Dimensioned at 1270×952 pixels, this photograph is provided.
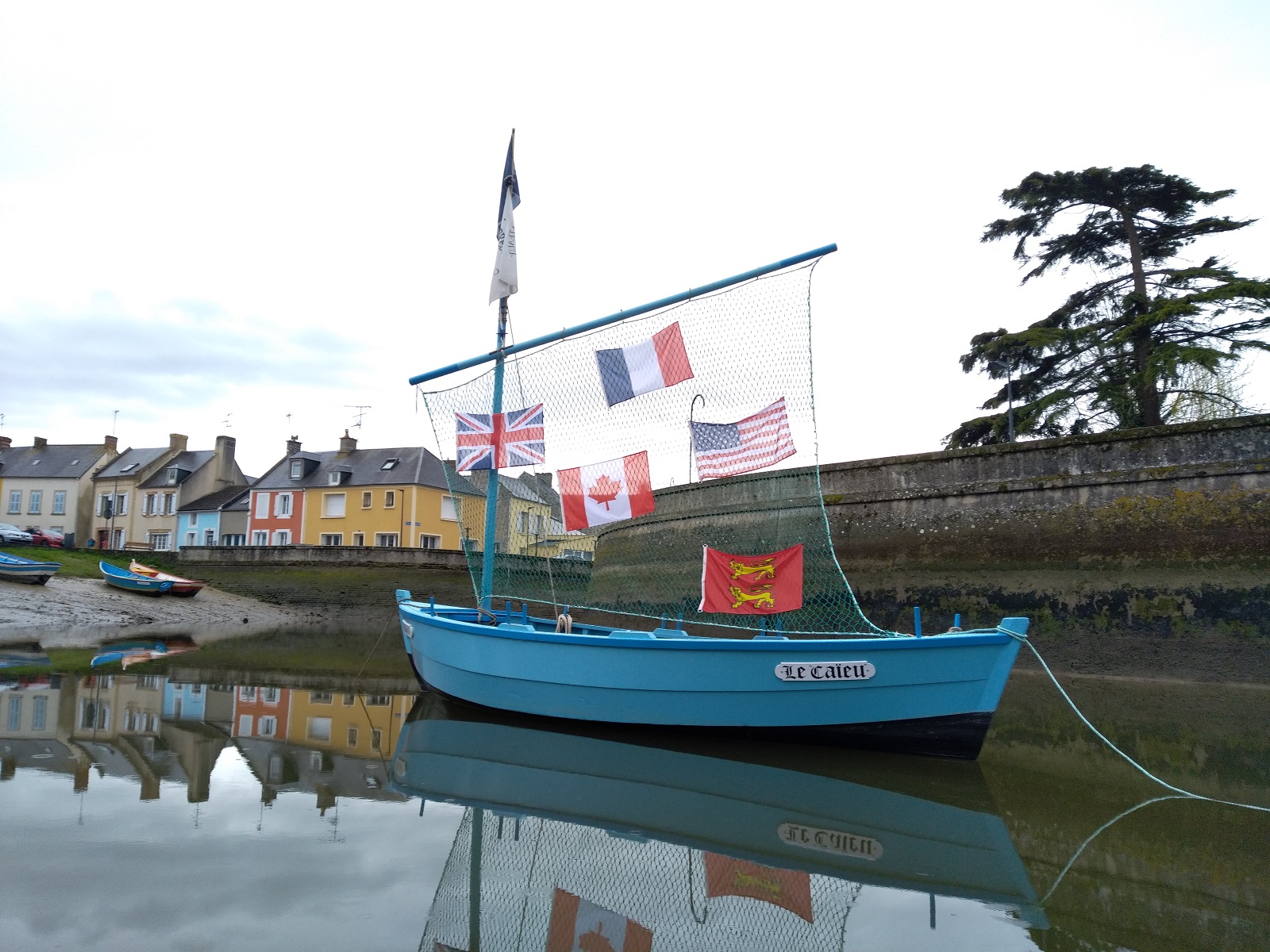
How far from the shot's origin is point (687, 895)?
14.0ft

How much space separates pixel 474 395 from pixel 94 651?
9.37 metres

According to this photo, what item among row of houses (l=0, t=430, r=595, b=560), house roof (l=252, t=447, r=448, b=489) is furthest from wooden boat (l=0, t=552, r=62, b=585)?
house roof (l=252, t=447, r=448, b=489)

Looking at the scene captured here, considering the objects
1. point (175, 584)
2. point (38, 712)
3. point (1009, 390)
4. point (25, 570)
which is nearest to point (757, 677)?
→ point (38, 712)

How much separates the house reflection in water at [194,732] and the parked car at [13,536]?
2576cm

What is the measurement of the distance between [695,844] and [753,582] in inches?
143

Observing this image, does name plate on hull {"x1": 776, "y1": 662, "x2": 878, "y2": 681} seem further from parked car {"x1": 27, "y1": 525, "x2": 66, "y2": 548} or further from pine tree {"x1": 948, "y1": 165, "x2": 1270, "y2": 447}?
parked car {"x1": 27, "y1": 525, "x2": 66, "y2": 548}

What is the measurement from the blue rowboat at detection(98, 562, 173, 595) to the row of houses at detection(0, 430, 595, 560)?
9604 mm

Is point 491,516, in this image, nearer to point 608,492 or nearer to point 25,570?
point 608,492

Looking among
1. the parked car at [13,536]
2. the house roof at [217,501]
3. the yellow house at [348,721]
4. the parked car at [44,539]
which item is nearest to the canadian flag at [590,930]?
the yellow house at [348,721]

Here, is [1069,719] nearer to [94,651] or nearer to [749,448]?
[749,448]

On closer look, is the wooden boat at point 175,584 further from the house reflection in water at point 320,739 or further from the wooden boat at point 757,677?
the wooden boat at point 757,677

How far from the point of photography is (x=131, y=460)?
45344 mm

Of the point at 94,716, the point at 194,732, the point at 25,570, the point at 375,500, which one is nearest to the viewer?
the point at 194,732

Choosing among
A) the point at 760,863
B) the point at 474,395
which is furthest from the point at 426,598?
the point at 760,863
